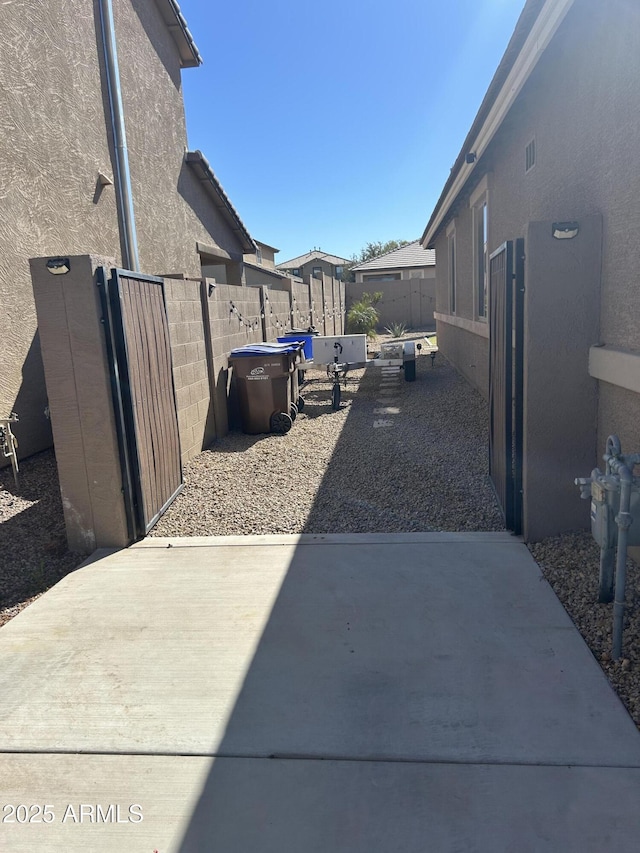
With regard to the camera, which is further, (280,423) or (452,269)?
(452,269)

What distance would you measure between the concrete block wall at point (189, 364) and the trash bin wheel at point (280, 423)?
3.13 ft

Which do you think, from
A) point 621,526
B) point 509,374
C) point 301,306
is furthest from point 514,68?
point 301,306

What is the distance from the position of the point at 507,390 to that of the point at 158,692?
3.37m

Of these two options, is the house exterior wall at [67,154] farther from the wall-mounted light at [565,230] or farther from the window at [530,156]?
the window at [530,156]

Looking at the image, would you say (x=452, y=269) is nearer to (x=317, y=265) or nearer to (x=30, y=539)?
(x=30, y=539)

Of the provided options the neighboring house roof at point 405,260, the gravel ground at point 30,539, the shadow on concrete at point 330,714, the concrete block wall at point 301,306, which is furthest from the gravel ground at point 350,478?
the neighboring house roof at point 405,260

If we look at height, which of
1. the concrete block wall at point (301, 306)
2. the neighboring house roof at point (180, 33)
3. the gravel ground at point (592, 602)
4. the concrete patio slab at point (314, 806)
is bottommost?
the concrete patio slab at point (314, 806)

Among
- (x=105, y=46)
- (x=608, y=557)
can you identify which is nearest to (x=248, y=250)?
(x=105, y=46)

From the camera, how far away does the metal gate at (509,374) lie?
Answer: 443cm

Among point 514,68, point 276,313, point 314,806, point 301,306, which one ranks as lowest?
point 314,806

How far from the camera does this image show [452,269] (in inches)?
543

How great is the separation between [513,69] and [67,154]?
535cm

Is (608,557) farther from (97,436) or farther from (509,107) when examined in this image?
(509,107)

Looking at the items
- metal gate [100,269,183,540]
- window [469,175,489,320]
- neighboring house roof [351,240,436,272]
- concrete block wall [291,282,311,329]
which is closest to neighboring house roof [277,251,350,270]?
neighboring house roof [351,240,436,272]
